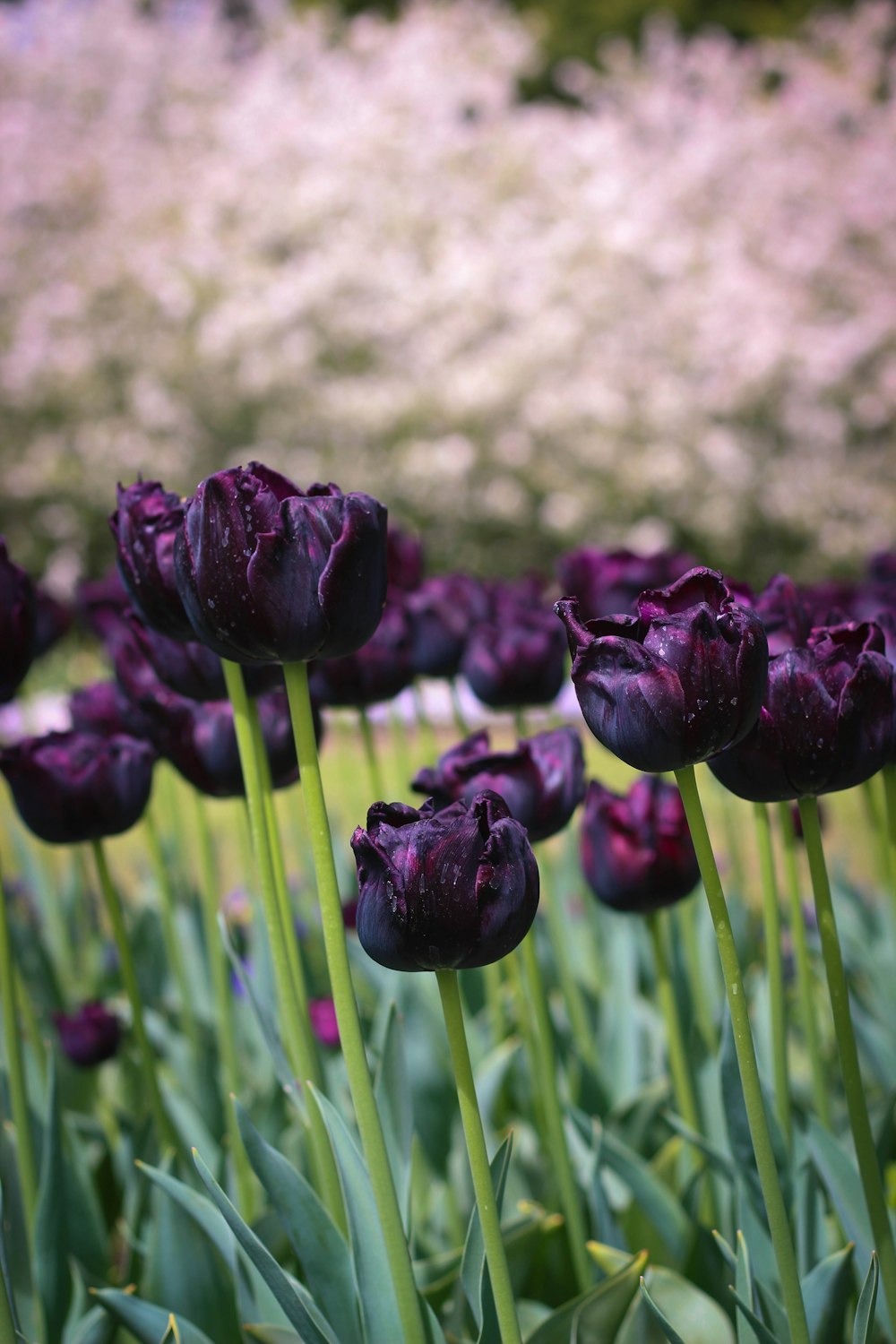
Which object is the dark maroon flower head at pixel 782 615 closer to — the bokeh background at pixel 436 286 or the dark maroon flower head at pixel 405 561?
the dark maroon flower head at pixel 405 561

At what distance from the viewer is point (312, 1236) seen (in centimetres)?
99

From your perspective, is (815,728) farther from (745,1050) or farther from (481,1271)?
(481,1271)

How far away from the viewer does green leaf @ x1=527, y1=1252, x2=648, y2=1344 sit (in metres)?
1.07

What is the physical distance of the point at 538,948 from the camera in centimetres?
208

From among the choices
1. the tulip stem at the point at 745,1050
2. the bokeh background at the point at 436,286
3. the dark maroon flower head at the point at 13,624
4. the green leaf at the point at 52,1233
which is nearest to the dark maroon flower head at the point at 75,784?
the dark maroon flower head at the point at 13,624

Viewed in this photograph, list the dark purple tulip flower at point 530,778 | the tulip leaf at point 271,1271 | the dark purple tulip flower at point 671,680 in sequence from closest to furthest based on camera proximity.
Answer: the dark purple tulip flower at point 671,680 < the tulip leaf at point 271,1271 < the dark purple tulip flower at point 530,778

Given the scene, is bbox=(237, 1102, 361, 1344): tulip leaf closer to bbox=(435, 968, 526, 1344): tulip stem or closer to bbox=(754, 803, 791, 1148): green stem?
bbox=(435, 968, 526, 1344): tulip stem

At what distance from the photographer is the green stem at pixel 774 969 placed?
1.17m

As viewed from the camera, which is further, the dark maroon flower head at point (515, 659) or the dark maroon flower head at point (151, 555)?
the dark maroon flower head at point (515, 659)

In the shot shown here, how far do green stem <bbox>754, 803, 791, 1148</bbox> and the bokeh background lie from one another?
837 centimetres

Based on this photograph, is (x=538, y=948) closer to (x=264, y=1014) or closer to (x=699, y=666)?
(x=264, y=1014)

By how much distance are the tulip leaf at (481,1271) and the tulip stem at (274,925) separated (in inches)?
6.2

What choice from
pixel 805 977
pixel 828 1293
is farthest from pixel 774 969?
pixel 828 1293

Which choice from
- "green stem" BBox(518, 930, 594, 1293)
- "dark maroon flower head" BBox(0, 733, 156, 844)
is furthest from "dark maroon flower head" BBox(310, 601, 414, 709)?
"green stem" BBox(518, 930, 594, 1293)
